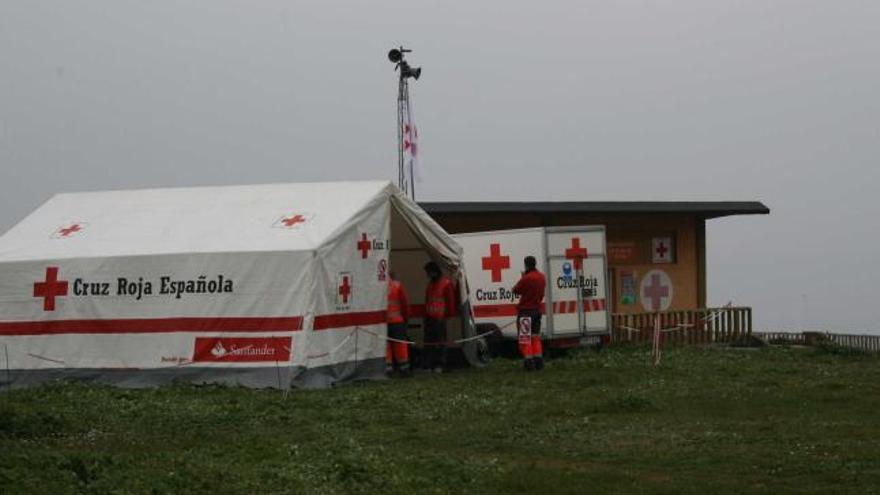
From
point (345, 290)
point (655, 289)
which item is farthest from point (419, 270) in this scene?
point (655, 289)

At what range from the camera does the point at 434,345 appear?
20.5 m

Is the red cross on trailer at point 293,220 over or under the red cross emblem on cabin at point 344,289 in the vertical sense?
over

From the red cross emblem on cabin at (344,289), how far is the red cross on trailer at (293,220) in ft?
3.68

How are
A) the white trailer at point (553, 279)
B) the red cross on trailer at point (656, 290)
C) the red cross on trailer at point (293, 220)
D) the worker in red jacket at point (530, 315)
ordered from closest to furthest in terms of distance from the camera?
the red cross on trailer at point (293, 220) < the worker in red jacket at point (530, 315) < the white trailer at point (553, 279) < the red cross on trailer at point (656, 290)

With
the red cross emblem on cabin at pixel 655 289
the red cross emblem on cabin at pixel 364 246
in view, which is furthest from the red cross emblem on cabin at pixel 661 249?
the red cross emblem on cabin at pixel 364 246

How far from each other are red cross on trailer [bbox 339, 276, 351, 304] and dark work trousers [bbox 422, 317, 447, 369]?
252 centimetres

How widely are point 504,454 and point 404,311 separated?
28.7 feet

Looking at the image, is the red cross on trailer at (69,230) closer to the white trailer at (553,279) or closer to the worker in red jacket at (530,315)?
the worker in red jacket at (530,315)

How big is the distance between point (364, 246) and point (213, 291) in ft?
7.90

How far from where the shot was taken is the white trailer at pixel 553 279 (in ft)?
77.6

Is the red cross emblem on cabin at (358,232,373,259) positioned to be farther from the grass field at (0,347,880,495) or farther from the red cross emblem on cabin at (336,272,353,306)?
the grass field at (0,347,880,495)

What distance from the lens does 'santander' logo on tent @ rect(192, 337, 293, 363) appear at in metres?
17.3

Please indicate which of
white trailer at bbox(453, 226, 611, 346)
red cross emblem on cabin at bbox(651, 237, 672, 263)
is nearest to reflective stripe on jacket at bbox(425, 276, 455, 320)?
white trailer at bbox(453, 226, 611, 346)

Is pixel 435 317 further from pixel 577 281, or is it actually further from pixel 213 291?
pixel 577 281
